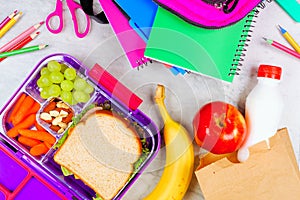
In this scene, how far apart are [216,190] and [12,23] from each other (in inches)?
20.3

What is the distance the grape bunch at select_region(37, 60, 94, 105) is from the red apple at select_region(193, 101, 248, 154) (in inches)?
8.8

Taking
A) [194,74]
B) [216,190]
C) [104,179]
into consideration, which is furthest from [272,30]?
[104,179]

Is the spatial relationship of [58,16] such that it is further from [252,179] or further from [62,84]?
[252,179]

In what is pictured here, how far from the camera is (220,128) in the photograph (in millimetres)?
930

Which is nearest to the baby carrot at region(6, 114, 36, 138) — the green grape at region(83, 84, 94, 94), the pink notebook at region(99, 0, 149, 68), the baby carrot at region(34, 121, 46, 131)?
the baby carrot at region(34, 121, 46, 131)

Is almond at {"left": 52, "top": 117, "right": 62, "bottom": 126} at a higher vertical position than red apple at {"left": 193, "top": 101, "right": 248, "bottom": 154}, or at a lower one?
lower

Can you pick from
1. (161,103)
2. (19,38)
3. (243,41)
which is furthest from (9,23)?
(243,41)

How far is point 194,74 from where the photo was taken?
3.30 feet

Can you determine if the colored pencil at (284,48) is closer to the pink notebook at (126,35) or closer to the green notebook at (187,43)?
the green notebook at (187,43)

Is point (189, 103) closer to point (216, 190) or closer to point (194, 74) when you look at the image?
point (194, 74)

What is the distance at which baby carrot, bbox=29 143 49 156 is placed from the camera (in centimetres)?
96

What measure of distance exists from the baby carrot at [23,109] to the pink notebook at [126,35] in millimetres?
211

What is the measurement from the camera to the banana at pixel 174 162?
97 cm

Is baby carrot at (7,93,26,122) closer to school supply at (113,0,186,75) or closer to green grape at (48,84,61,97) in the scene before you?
green grape at (48,84,61,97)
